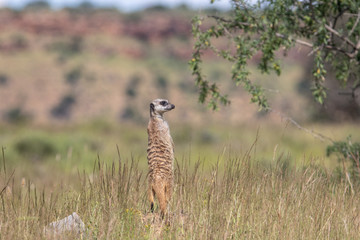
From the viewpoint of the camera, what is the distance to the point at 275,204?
777cm

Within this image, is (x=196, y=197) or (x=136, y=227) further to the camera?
(x=196, y=197)

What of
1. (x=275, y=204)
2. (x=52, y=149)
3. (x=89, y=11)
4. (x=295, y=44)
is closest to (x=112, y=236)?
(x=275, y=204)

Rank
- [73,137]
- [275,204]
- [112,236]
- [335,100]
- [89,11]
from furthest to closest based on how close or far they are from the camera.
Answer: [89,11]
[335,100]
[73,137]
[275,204]
[112,236]

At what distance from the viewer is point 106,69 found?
7750 centimetres

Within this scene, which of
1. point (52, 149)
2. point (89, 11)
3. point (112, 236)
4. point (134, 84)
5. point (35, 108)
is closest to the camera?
point (112, 236)

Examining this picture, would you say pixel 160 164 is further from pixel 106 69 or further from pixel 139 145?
pixel 106 69

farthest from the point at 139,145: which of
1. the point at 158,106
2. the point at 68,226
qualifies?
the point at 68,226

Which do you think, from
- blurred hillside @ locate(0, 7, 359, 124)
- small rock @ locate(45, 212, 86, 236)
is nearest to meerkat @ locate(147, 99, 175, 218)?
small rock @ locate(45, 212, 86, 236)

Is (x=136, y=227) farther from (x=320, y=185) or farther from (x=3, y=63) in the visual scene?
(x=3, y=63)

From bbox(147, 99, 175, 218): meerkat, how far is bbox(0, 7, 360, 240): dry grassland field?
0.16 m

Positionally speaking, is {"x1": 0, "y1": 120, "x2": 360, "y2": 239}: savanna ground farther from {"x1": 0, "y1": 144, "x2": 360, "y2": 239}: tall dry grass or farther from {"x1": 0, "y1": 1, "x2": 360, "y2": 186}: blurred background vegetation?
{"x1": 0, "y1": 1, "x2": 360, "y2": 186}: blurred background vegetation

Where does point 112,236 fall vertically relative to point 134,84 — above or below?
above

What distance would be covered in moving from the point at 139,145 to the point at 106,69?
50720 millimetres

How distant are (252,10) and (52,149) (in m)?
16.7
